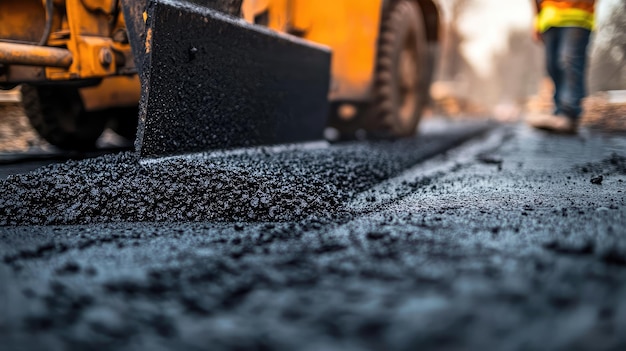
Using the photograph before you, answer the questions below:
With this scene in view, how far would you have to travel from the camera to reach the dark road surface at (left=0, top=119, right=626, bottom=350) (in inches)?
21.5

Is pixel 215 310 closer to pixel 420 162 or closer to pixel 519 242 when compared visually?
pixel 519 242

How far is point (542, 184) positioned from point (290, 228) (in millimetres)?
1002

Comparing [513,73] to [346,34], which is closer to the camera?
[346,34]

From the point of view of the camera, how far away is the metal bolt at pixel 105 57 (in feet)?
5.33

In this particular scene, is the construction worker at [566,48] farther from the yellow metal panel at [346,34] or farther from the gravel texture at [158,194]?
the gravel texture at [158,194]

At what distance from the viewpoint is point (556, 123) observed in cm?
407

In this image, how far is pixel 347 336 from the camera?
21.3 inches

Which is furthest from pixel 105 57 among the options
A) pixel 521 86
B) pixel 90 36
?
pixel 521 86

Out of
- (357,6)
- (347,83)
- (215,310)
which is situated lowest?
(215,310)

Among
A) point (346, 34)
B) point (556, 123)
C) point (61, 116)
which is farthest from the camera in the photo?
point (556, 123)

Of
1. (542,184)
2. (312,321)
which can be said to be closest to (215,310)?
(312,321)

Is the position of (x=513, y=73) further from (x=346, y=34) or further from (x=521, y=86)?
(x=346, y=34)

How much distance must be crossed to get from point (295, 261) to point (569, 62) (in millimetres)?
3839

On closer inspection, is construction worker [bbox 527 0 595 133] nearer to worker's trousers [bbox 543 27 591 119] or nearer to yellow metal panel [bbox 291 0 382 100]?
worker's trousers [bbox 543 27 591 119]
